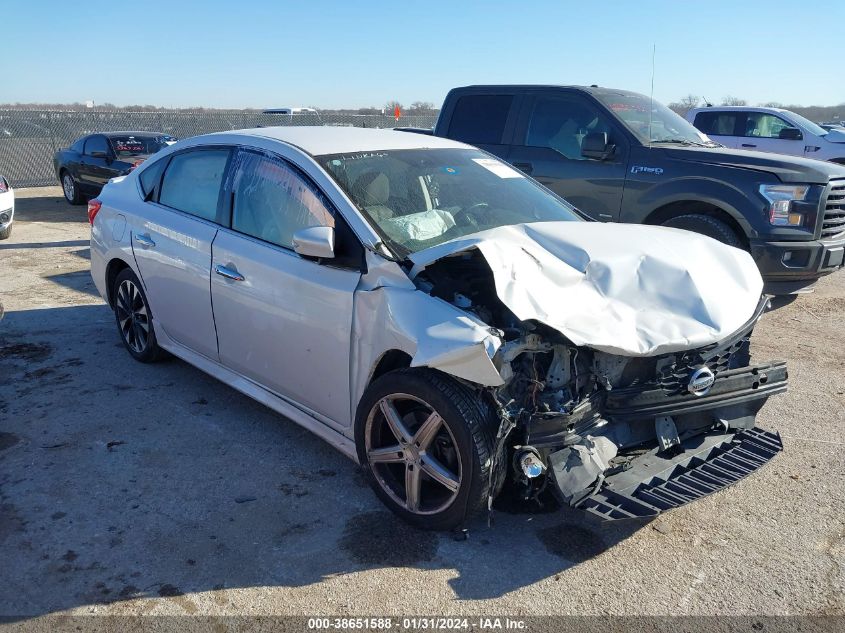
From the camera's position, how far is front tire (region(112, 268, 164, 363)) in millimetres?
5172

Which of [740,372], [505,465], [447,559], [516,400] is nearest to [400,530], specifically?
[447,559]

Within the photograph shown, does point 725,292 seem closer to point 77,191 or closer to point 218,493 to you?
point 218,493

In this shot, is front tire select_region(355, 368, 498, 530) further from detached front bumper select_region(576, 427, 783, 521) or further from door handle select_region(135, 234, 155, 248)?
door handle select_region(135, 234, 155, 248)

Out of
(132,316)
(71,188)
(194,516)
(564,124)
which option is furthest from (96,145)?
(194,516)

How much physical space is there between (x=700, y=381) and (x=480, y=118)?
5.48 m

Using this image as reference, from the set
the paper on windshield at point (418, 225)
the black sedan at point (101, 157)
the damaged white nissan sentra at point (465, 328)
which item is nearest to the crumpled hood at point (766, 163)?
the damaged white nissan sentra at point (465, 328)

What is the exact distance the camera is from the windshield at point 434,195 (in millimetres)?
3686

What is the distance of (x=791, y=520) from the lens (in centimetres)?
341

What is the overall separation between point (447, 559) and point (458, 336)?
3.34 feet

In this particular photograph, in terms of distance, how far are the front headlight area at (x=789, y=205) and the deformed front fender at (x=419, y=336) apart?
448 centimetres

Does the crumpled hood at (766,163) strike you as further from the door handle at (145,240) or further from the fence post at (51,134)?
the fence post at (51,134)

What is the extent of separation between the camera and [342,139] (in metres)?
4.24

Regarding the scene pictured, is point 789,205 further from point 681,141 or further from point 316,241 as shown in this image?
point 316,241

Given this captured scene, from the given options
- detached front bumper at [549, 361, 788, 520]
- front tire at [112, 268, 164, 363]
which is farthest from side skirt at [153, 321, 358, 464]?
detached front bumper at [549, 361, 788, 520]
